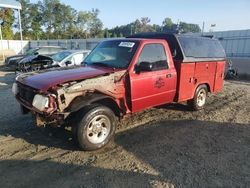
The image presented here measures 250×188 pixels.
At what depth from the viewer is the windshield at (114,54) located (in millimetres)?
5359

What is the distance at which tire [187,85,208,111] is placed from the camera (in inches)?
284

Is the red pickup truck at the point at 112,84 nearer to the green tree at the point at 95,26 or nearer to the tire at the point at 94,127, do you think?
the tire at the point at 94,127

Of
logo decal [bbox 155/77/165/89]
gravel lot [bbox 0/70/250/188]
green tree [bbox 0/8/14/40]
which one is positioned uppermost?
green tree [bbox 0/8/14/40]

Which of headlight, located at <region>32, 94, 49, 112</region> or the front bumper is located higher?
headlight, located at <region>32, 94, 49, 112</region>

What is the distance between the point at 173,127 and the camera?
6.10 metres

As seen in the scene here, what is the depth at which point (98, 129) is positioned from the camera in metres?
4.77

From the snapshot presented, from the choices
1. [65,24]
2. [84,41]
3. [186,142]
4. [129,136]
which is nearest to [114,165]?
[129,136]

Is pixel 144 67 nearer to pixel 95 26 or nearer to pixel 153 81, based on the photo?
pixel 153 81

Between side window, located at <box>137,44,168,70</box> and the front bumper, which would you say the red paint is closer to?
side window, located at <box>137,44,168,70</box>

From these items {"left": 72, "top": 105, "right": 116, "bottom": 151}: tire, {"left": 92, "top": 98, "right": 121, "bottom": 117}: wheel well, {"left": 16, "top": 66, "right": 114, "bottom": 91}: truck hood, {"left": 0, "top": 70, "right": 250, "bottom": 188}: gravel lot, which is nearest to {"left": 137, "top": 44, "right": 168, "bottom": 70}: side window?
{"left": 16, "top": 66, "right": 114, "bottom": 91}: truck hood

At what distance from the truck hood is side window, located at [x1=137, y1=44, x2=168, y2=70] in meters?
0.89

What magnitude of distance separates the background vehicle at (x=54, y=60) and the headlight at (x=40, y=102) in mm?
7505

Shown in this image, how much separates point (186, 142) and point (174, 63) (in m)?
2.04

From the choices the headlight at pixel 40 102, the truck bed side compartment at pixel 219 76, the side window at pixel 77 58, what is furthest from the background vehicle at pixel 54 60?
the headlight at pixel 40 102
